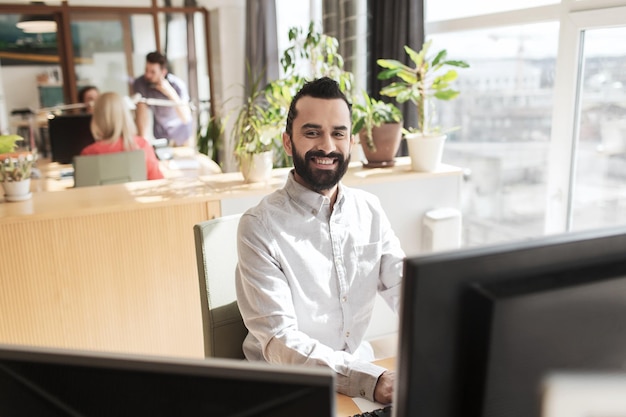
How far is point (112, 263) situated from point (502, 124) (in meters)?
1.95

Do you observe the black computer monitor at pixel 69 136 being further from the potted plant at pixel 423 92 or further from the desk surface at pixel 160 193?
the potted plant at pixel 423 92

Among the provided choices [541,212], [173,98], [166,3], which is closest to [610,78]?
[541,212]

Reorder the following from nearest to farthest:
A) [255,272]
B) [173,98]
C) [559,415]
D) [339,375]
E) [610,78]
Answer: [559,415] → [339,375] → [255,272] → [610,78] → [173,98]

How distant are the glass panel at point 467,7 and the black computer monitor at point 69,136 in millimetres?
2447

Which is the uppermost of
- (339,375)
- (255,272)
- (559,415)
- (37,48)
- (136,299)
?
(37,48)

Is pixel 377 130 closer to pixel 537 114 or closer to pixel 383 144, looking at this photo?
pixel 383 144

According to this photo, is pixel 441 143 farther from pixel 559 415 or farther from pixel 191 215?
pixel 559 415

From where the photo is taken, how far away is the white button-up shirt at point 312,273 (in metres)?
1.35

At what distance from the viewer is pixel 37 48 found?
5219 millimetres

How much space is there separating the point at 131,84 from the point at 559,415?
5395 millimetres

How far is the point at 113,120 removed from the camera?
11.1 ft

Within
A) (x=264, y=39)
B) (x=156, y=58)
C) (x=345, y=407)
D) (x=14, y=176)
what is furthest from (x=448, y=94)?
(x=156, y=58)

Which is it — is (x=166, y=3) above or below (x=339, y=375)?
above

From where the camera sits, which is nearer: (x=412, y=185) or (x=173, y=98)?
(x=412, y=185)
